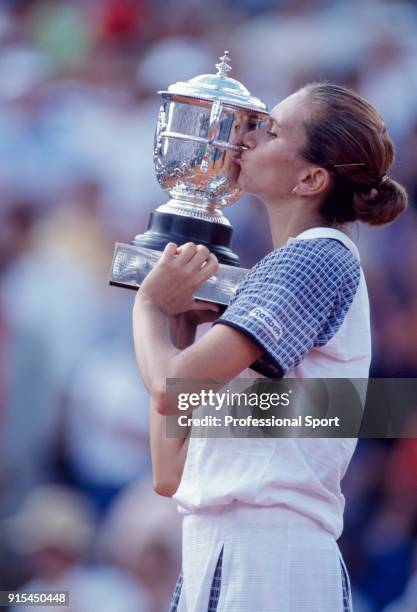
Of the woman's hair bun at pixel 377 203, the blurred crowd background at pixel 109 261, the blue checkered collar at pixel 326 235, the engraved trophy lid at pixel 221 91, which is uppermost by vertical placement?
the engraved trophy lid at pixel 221 91

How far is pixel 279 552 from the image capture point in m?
1.48

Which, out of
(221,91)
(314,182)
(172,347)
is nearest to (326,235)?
(314,182)

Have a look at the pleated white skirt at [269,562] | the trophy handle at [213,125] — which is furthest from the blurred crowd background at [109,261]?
the pleated white skirt at [269,562]

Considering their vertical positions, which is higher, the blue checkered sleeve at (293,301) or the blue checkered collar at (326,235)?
the blue checkered collar at (326,235)

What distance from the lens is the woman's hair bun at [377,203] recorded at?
5.37ft

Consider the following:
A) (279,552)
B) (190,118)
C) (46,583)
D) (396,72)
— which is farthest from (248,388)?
(396,72)

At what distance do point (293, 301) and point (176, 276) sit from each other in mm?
228

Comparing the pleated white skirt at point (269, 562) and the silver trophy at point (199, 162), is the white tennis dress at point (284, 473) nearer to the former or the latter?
the pleated white skirt at point (269, 562)

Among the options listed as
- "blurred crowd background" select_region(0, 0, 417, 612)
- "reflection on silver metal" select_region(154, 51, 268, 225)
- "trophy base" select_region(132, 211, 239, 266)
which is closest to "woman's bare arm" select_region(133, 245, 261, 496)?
"trophy base" select_region(132, 211, 239, 266)

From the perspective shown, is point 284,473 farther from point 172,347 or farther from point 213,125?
point 213,125

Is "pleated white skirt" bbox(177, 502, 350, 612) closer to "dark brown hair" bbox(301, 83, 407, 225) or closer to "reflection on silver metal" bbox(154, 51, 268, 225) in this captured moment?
"dark brown hair" bbox(301, 83, 407, 225)

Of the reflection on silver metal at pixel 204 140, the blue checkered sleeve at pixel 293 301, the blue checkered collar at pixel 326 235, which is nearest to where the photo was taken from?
the blue checkered sleeve at pixel 293 301

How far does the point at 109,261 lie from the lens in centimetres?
349

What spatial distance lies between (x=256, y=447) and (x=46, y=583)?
1.76 metres
